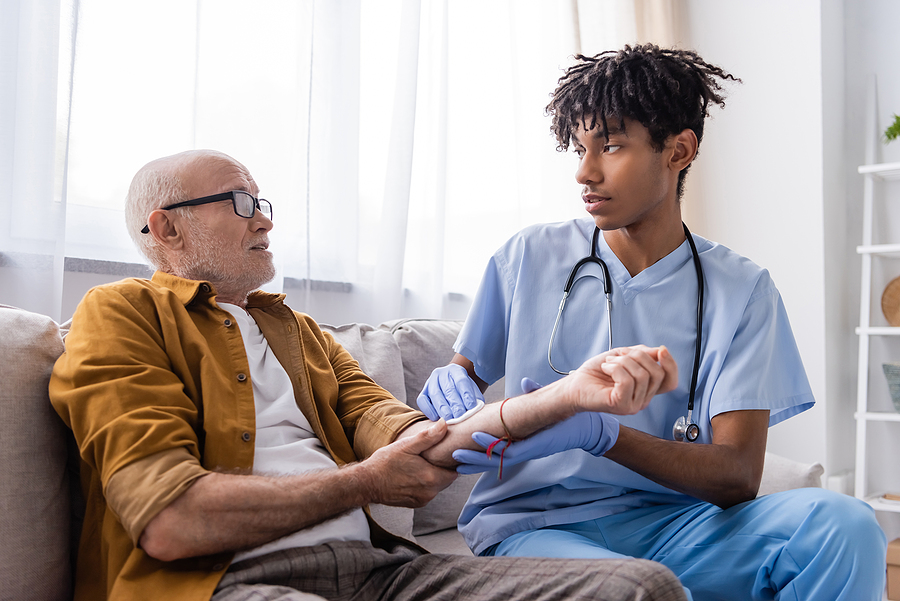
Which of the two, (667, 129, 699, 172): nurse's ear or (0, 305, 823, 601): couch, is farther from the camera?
(667, 129, 699, 172): nurse's ear

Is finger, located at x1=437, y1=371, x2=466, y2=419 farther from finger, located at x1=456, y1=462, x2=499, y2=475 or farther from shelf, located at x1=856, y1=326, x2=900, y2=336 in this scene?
shelf, located at x1=856, y1=326, x2=900, y2=336

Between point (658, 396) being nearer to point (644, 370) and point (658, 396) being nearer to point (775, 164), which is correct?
point (644, 370)

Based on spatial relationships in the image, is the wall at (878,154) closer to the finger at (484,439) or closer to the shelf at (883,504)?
the shelf at (883,504)

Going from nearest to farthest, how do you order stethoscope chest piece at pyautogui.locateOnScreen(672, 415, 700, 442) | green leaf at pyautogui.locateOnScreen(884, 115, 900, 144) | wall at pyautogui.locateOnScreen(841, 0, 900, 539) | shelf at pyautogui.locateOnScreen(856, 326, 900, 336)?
stethoscope chest piece at pyautogui.locateOnScreen(672, 415, 700, 442) < shelf at pyautogui.locateOnScreen(856, 326, 900, 336) < green leaf at pyautogui.locateOnScreen(884, 115, 900, 144) < wall at pyautogui.locateOnScreen(841, 0, 900, 539)

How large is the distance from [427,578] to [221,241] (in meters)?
0.71

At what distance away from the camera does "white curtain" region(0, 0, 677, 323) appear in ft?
4.49

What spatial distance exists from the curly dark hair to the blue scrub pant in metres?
0.72

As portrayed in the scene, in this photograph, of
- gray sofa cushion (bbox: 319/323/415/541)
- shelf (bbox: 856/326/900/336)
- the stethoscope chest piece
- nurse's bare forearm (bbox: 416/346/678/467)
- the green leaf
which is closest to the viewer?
nurse's bare forearm (bbox: 416/346/678/467)

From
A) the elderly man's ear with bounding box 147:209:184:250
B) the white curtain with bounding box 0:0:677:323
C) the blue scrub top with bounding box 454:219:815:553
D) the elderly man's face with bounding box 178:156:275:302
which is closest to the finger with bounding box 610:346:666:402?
the blue scrub top with bounding box 454:219:815:553

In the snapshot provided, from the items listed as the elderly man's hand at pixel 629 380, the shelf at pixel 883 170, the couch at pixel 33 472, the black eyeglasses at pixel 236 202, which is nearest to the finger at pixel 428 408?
the elderly man's hand at pixel 629 380

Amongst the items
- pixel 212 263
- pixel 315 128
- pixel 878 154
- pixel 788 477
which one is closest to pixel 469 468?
pixel 212 263

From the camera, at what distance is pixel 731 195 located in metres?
3.17

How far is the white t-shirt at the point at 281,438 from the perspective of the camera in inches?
41.7

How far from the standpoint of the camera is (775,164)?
3.01 meters
